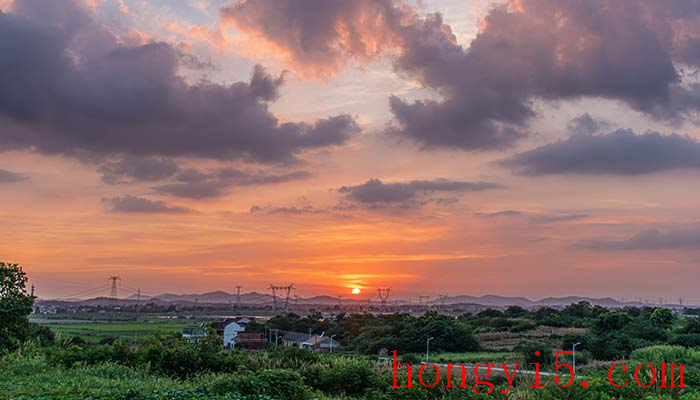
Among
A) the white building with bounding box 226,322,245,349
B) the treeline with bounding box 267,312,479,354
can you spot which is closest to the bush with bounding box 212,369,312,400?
the treeline with bounding box 267,312,479,354

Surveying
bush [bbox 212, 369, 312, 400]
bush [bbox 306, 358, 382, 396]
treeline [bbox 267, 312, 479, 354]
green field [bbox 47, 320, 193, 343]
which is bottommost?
green field [bbox 47, 320, 193, 343]

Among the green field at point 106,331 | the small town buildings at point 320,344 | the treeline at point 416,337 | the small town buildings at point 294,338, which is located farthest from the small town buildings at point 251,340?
the treeline at point 416,337

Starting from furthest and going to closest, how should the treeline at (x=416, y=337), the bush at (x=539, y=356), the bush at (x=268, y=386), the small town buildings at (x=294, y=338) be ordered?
the small town buildings at (x=294, y=338) → the treeline at (x=416, y=337) → the bush at (x=539, y=356) → the bush at (x=268, y=386)

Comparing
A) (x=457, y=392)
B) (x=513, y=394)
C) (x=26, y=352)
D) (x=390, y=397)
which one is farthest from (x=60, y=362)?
(x=513, y=394)

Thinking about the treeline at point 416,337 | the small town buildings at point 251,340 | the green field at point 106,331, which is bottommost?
the green field at point 106,331

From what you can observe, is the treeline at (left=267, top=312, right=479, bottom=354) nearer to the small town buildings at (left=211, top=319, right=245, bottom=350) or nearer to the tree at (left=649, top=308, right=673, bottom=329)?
the small town buildings at (left=211, top=319, right=245, bottom=350)

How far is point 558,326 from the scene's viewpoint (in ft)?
230

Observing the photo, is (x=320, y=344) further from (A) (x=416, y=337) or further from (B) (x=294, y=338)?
(A) (x=416, y=337)

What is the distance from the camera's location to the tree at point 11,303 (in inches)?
806

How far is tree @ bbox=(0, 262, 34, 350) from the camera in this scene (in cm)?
2048

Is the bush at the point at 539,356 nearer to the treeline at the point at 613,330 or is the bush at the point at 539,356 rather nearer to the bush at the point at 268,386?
the treeline at the point at 613,330

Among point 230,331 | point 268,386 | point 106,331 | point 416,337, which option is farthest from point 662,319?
point 106,331

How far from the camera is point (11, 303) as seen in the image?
805 inches

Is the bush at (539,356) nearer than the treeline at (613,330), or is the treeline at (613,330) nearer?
the bush at (539,356)
